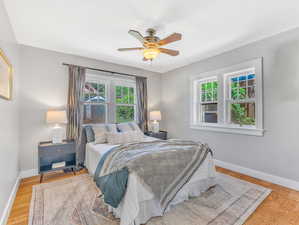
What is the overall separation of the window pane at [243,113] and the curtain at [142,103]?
2.28m

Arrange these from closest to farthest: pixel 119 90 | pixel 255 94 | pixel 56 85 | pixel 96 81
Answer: pixel 255 94, pixel 56 85, pixel 96 81, pixel 119 90

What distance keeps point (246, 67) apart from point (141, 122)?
2.85 metres

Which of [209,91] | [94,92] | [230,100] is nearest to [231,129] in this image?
[230,100]

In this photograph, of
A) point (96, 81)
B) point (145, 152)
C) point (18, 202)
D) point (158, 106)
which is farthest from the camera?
point (158, 106)

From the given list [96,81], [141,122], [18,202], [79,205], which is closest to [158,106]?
[141,122]

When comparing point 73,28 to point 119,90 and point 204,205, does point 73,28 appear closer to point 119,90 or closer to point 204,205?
point 119,90

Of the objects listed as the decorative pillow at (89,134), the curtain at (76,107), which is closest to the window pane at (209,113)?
the decorative pillow at (89,134)

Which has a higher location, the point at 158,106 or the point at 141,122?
the point at 158,106

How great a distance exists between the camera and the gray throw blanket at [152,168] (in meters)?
1.69

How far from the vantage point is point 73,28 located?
2.44 meters

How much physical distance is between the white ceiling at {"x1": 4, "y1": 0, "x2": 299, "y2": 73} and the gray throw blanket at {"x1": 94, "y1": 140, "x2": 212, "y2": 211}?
1890mm

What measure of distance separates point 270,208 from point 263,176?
0.96 meters

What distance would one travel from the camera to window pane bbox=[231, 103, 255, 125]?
3.07 metres

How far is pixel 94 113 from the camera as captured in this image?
3803 millimetres
